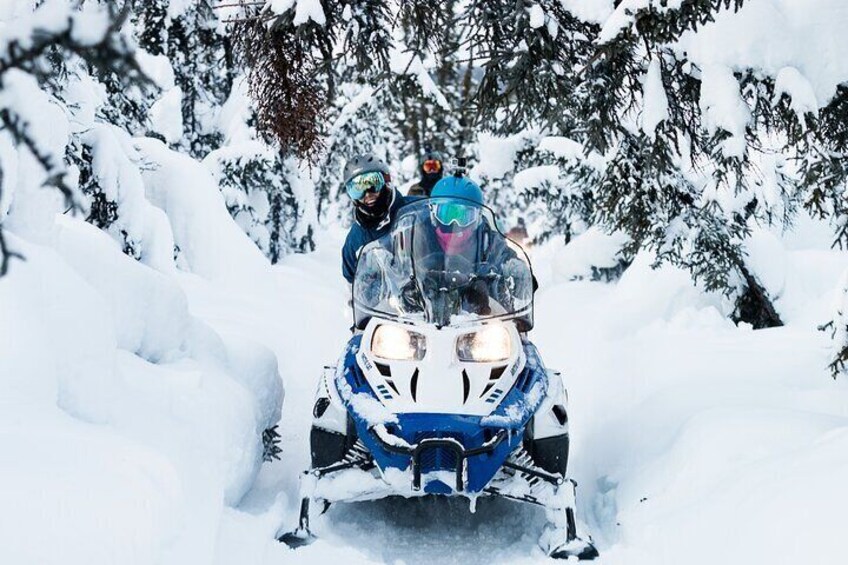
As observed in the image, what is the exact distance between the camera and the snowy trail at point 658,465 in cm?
412

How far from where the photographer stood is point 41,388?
151 inches

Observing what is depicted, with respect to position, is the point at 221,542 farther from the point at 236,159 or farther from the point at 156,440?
the point at 236,159

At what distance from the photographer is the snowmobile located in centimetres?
447

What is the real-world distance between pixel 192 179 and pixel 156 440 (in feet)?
24.9

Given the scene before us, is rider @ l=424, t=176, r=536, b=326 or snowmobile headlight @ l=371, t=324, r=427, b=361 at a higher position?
rider @ l=424, t=176, r=536, b=326

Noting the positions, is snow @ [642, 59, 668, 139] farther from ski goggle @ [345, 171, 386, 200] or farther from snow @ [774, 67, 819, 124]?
ski goggle @ [345, 171, 386, 200]

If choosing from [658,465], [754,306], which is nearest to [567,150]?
[754,306]

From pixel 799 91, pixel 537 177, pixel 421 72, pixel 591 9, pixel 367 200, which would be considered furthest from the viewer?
pixel 537 177

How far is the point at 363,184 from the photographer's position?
5.96 metres

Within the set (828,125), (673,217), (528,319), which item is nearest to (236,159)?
(673,217)

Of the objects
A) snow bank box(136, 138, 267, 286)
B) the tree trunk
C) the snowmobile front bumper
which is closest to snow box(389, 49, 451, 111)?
snow bank box(136, 138, 267, 286)

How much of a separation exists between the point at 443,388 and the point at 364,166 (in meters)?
2.06

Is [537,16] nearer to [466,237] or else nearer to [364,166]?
[466,237]

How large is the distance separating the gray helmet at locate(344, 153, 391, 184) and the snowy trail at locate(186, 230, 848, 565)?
2.09 meters
